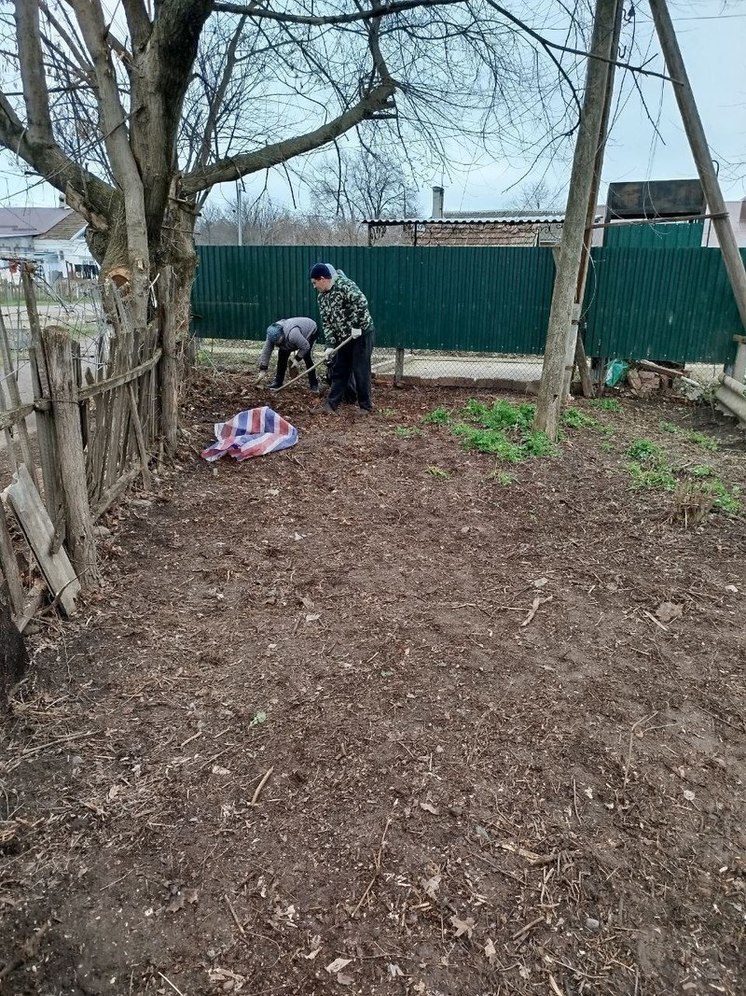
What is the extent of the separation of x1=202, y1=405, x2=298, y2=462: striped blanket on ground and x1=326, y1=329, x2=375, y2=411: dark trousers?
1249 mm

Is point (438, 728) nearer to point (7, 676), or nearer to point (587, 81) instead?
point (7, 676)

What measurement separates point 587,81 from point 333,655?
591 centimetres

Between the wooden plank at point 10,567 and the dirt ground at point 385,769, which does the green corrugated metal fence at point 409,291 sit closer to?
the dirt ground at point 385,769

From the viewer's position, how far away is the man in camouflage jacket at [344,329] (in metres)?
7.49

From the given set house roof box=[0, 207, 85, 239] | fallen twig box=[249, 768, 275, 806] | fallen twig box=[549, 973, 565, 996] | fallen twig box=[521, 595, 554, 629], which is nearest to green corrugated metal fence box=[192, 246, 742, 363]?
fallen twig box=[521, 595, 554, 629]

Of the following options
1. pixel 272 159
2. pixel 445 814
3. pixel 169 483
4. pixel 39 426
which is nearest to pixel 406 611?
pixel 445 814

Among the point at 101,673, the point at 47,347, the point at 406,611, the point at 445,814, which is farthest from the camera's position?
the point at 406,611

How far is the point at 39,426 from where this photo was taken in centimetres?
331

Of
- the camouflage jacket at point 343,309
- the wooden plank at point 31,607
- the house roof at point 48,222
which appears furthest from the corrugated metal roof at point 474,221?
the house roof at point 48,222

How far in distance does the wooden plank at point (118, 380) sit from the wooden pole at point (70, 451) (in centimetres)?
17

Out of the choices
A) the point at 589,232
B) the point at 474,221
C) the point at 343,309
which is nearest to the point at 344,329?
the point at 343,309

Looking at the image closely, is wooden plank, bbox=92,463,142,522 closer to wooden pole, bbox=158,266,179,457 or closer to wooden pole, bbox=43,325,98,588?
wooden pole, bbox=43,325,98,588

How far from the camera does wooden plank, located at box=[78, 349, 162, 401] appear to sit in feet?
12.4

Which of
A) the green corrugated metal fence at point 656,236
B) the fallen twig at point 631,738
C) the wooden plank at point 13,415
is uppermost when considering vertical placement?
the green corrugated metal fence at point 656,236
